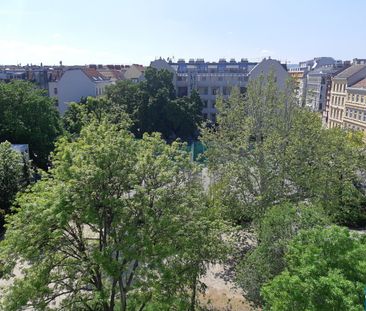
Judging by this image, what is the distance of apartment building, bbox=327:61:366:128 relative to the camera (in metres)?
55.6

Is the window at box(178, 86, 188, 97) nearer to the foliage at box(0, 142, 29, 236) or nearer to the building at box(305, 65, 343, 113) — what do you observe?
the building at box(305, 65, 343, 113)

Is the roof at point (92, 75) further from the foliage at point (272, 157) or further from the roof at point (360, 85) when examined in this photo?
the foliage at point (272, 157)

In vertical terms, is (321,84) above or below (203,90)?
above

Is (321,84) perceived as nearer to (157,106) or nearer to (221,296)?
(157,106)

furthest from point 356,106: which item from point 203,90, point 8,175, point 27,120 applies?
point 8,175

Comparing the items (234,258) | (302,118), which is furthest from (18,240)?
(302,118)

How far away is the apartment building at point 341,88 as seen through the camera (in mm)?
55594

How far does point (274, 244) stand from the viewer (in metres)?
13.6

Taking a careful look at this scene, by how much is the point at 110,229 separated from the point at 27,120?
1022 inches

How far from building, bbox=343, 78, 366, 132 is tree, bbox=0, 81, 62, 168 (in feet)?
120

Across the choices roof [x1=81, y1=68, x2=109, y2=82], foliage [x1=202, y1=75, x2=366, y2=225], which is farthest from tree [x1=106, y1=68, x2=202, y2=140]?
foliage [x1=202, y1=75, x2=366, y2=225]

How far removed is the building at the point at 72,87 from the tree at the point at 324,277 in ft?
171

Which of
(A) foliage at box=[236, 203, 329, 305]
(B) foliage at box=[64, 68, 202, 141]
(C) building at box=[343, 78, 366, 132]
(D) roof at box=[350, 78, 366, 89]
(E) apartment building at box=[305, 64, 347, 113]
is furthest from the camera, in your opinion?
(E) apartment building at box=[305, 64, 347, 113]

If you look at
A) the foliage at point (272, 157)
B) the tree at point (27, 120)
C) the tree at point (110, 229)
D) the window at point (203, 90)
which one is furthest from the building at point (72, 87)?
the tree at point (110, 229)
